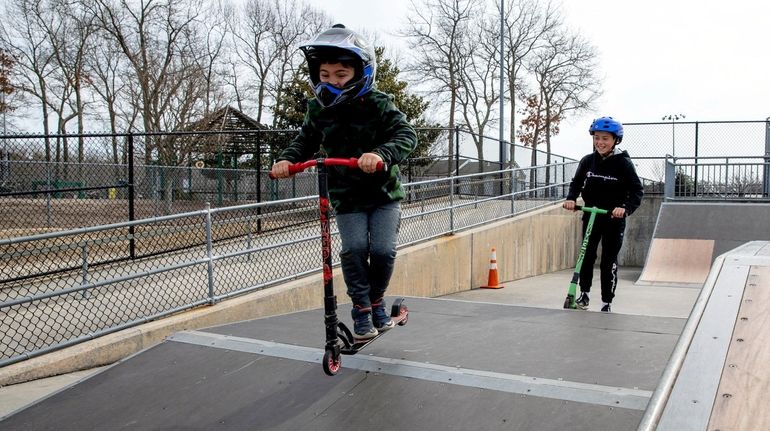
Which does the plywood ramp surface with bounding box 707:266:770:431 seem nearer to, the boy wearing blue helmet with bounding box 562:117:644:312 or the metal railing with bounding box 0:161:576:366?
the boy wearing blue helmet with bounding box 562:117:644:312

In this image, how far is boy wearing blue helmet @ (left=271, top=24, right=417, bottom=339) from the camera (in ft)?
12.2

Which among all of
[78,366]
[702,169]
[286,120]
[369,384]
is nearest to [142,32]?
[286,120]

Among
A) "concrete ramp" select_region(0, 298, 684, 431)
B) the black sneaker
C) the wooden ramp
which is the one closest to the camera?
the wooden ramp

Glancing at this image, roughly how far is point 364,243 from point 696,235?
13162 millimetres

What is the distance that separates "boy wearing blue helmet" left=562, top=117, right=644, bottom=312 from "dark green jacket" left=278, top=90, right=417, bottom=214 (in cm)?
272

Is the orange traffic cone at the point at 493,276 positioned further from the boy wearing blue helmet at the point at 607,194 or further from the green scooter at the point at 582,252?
the green scooter at the point at 582,252

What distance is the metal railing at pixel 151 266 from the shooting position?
17.7 ft

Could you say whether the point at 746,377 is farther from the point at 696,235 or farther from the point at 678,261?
the point at 696,235

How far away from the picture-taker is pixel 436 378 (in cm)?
348

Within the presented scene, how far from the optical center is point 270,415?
128 inches

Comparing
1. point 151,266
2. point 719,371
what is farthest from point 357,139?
point 151,266

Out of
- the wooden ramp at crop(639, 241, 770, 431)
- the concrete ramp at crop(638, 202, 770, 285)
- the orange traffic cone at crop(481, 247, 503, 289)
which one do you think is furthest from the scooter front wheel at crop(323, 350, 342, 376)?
the concrete ramp at crop(638, 202, 770, 285)

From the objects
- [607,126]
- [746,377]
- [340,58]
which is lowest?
[746,377]

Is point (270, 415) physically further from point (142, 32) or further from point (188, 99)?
point (142, 32)
